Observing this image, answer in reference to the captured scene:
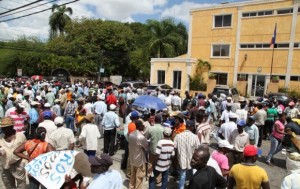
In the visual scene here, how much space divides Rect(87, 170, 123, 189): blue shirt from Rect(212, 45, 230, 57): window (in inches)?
1123

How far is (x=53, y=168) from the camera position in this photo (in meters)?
3.73

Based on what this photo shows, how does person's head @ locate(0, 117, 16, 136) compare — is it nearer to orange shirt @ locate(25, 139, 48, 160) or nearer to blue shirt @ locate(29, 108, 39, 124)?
orange shirt @ locate(25, 139, 48, 160)

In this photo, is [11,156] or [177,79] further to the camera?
[177,79]

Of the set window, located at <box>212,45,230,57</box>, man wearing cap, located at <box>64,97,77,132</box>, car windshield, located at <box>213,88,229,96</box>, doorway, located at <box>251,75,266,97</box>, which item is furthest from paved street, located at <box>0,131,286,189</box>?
window, located at <box>212,45,230,57</box>

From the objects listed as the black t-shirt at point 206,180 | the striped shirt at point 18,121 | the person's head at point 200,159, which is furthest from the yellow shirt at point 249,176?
the striped shirt at point 18,121

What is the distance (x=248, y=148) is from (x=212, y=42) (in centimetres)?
2846

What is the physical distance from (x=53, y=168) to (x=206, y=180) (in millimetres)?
2021

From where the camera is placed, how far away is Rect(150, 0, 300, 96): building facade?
2623 cm

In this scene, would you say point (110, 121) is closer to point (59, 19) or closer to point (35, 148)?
point (35, 148)

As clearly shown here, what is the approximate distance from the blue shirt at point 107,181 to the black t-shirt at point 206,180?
3.18ft

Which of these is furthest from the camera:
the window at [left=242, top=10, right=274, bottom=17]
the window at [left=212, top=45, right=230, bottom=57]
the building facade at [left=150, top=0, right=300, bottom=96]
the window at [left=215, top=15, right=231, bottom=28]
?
the window at [left=212, top=45, right=230, bottom=57]

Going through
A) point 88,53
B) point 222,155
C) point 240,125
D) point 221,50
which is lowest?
point 222,155

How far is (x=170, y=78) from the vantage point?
101ft

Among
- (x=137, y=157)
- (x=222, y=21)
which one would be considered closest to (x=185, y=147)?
(x=137, y=157)
